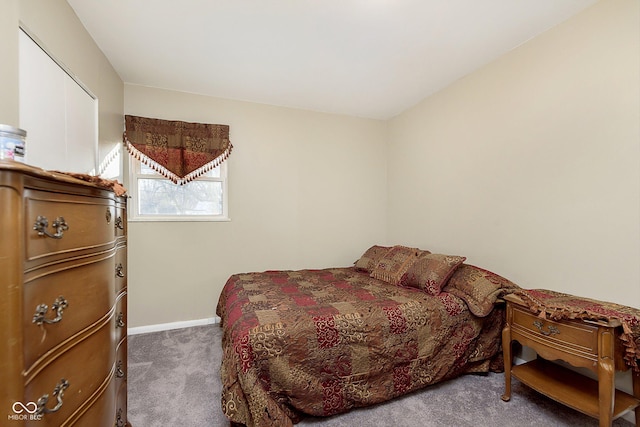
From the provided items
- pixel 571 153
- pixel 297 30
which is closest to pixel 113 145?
pixel 297 30

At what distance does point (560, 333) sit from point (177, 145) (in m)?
3.54

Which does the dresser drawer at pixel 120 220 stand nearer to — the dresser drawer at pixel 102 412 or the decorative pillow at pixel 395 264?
the dresser drawer at pixel 102 412

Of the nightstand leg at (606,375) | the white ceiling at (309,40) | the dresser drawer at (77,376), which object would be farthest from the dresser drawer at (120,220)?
the nightstand leg at (606,375)

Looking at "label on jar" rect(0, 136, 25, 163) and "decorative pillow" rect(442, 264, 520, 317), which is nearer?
"label on jar" rect(0, 136, 25, 163)

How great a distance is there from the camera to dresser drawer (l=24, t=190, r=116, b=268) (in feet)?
2.23

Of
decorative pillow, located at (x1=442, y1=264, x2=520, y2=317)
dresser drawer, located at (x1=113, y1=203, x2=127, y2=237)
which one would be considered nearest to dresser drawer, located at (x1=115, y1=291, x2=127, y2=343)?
dresser drawer, located at (x1=113, y1=203, x2=127, y2=237)

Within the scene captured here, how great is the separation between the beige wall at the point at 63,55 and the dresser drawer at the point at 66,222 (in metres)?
0.76

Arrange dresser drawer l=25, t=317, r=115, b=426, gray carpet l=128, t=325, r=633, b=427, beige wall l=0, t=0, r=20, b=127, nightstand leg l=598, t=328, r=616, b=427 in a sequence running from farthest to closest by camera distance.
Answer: gray carpet l=128, t=325, r=633, b=427 → nightstand leg l=598, t=328, r=616, b=427 → beige wall l=0, t=0, r=20, b=127 → dresser drawer l=25, t=317, r=115, b=426

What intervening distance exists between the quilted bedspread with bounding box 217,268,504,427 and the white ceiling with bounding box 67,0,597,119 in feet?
6.66

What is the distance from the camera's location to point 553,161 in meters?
2.08

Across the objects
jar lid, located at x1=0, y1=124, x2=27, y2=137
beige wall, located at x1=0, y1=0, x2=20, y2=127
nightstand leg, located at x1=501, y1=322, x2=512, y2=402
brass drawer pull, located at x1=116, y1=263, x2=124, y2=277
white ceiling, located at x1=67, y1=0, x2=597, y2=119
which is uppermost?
white ceiling, located at x1=67, y1=0, x2=597, y2=119

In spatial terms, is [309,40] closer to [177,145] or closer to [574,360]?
[177,145]

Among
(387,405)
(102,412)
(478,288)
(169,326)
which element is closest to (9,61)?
(102,412)

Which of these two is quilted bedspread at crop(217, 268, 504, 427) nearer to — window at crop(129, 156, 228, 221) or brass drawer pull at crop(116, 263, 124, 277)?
brass drawer pull at crop(116, 263, 124, 277)
